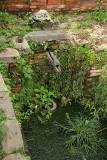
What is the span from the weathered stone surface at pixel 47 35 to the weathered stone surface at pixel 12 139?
2.61 meters

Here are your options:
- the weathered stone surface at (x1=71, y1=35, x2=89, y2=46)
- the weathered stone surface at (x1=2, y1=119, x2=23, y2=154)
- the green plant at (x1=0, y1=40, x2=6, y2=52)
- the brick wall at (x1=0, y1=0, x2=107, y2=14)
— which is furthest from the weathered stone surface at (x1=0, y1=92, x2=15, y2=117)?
the brick wall at (x1=0, y1=0, x2=107, y2=14)

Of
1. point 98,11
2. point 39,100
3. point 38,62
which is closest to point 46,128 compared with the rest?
point 39,100

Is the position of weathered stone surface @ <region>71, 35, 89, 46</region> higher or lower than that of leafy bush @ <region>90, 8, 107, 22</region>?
lower

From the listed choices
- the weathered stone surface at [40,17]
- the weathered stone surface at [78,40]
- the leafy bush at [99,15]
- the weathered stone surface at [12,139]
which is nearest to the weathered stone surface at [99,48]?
the weathered stone surface at [78,40]

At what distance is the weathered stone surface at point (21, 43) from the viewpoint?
4500mm

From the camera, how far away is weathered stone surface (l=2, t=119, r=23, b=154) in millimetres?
2447

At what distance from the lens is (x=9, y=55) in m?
4.22

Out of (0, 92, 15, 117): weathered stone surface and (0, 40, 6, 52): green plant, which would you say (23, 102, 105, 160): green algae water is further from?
(0, 40, 6, 52): green plant

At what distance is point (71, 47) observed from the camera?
16.5 ft

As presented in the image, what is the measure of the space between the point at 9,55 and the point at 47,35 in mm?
1203

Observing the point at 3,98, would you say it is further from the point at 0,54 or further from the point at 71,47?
the point at 71,47

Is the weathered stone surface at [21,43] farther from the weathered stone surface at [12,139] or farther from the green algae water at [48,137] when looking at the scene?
the weathered stone surface at [12,139]

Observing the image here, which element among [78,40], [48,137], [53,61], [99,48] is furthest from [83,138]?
[78,40]

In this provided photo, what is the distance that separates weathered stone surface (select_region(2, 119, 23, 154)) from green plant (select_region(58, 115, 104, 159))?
2.02 meters
